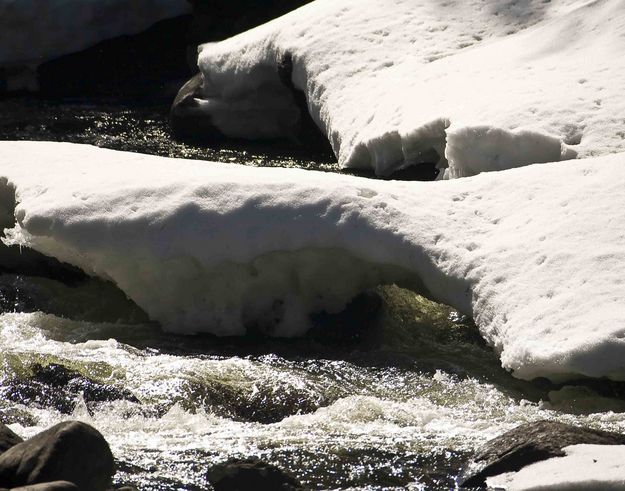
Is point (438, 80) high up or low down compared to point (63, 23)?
up

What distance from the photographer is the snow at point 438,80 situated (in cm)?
1017

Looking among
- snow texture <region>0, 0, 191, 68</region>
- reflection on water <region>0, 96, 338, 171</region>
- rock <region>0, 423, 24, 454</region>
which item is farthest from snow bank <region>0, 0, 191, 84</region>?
rock <region>0, 423, 24, 454</region>

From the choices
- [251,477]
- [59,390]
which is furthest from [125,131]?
[251,477]

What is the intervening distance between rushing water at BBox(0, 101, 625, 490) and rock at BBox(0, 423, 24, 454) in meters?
0.53

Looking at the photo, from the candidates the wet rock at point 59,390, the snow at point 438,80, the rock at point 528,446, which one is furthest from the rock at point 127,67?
the rock at point 528,446

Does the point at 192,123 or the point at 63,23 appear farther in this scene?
the point at 63,23

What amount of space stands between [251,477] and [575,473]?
1.50m

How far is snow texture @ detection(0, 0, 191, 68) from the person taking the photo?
16.9 meters

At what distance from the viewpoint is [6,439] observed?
590cm

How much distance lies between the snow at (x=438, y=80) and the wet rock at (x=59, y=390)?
4.08 meters

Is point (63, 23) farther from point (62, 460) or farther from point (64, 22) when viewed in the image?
point (62, 460)

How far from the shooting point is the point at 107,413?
7027 millimetres

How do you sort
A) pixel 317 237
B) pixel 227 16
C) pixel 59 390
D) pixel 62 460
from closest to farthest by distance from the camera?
1. pixel 62 460
2. pixel 59 390
3. pixel 317 237
4. pixel 227 16

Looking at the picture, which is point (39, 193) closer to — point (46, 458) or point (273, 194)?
point (273, 194)
